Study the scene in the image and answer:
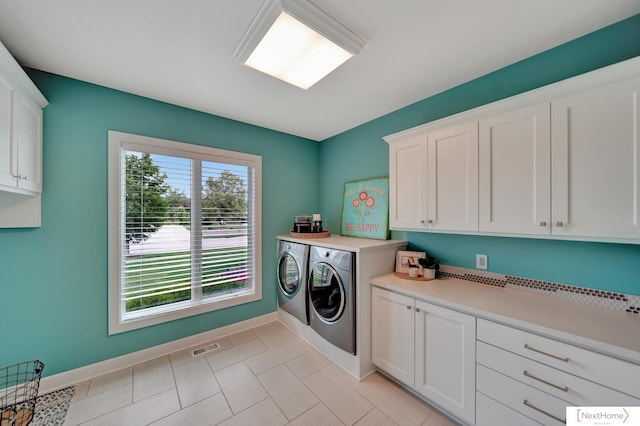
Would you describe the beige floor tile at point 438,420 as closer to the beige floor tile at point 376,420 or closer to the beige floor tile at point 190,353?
the beige floor tile at point 376,420

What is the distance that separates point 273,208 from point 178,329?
5.54ft

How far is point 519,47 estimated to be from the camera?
1.52 metres

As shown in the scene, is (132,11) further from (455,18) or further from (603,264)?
(603,264)

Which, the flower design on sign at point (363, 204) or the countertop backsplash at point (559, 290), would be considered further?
the flower design on sign at point (363, 204)

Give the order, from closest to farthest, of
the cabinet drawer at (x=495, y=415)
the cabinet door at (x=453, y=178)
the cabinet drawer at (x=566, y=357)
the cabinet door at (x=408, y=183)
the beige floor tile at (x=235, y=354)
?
the cabinet drawer at (x=566, y=357)
the cabinet drawer at (x=495, y=415)
the cabinet door at (x=453, y=178)
the cabinet door at (x=408, y=183)
the beige floor tile at (x=235, y=354)

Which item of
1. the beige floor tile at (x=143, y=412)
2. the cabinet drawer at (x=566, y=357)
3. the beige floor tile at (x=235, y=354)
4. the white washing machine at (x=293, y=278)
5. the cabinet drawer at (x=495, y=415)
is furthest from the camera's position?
the white washing machine at (x=293, y=278)

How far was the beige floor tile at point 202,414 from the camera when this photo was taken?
1501mm

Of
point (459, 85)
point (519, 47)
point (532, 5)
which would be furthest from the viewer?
point (459, 85)

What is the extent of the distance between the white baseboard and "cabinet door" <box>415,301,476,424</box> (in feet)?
6.58

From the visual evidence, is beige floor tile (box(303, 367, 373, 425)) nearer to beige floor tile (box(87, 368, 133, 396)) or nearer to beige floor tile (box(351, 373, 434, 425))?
beige floor tile (box(351, 373, 434, 425))

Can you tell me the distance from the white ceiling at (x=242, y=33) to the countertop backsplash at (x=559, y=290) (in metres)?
1.63

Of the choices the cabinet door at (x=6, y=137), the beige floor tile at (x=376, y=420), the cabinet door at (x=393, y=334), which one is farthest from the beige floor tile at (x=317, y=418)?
the cabinet door at (x=6, y=137)

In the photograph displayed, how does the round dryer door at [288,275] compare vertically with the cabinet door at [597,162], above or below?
below

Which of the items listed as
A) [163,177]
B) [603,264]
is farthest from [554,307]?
[163,177]
